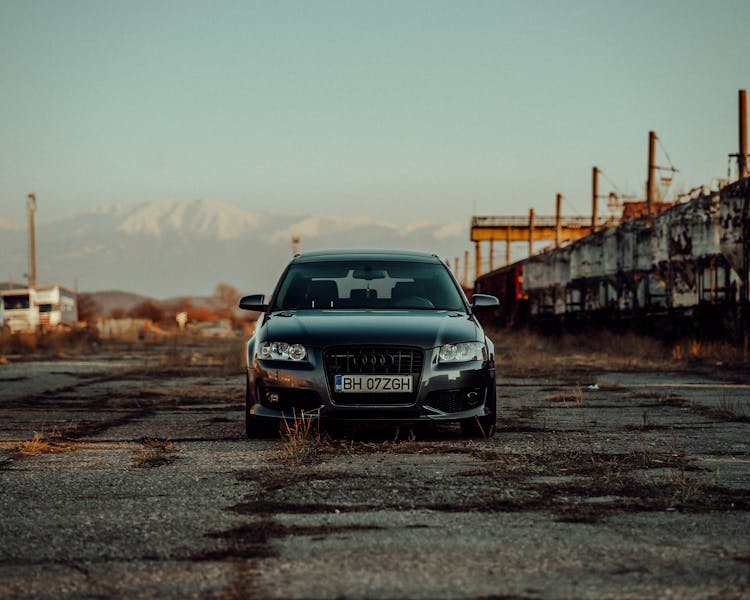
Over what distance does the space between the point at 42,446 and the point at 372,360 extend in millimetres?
2516

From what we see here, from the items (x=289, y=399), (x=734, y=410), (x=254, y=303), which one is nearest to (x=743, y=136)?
(x=734, y=410)

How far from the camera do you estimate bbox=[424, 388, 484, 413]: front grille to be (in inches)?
320

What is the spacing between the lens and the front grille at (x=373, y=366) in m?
8.04

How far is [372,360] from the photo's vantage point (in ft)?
26.6

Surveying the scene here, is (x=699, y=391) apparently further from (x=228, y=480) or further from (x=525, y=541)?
(x=525, y=541)

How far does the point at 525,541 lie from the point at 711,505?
52.8 inches

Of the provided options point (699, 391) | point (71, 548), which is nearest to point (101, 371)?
point (699, 391)

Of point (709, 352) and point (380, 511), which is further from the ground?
point (380, 511)

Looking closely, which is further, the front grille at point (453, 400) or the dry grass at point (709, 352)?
the dry grass at point (709, 352)

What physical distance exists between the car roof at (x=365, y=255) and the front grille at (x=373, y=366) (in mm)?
2063

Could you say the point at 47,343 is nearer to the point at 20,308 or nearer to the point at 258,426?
the point at 20,308

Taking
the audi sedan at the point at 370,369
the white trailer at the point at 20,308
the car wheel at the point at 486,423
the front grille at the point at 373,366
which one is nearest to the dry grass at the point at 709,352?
the car wheel at the point at 486,423

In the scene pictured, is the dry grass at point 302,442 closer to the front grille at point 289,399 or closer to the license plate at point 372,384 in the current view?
the front grille at point 289,399

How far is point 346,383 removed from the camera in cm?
805
